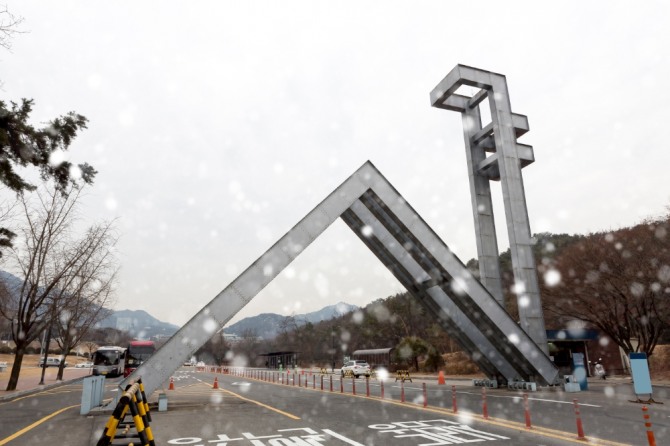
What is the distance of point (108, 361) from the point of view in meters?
40.8

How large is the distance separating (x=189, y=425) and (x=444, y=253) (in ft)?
37.6

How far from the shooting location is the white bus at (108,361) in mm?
40312

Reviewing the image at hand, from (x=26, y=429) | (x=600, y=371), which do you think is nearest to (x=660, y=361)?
(x=600, y=371)

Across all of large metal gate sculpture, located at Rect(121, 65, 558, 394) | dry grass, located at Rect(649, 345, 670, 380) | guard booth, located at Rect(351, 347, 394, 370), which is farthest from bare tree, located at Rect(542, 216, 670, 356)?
guard booth, located at Rect(351, 347, 394, 370)

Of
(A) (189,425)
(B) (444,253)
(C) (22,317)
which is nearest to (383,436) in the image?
(A) (189,425)

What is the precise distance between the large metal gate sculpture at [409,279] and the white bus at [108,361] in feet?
99.0

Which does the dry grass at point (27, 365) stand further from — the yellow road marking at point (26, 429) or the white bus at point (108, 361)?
the yellow road marking at point (26, 429)

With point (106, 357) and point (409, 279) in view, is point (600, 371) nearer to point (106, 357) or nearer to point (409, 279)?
point (409, 279)

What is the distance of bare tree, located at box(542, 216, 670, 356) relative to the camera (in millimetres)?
27812

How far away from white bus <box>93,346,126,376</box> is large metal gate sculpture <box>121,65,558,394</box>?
1188 inches

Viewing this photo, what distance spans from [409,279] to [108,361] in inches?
1254

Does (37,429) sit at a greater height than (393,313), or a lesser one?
lesser

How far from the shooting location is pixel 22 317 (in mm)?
25781

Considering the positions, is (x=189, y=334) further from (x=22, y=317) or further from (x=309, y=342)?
(x=309, y=342)
